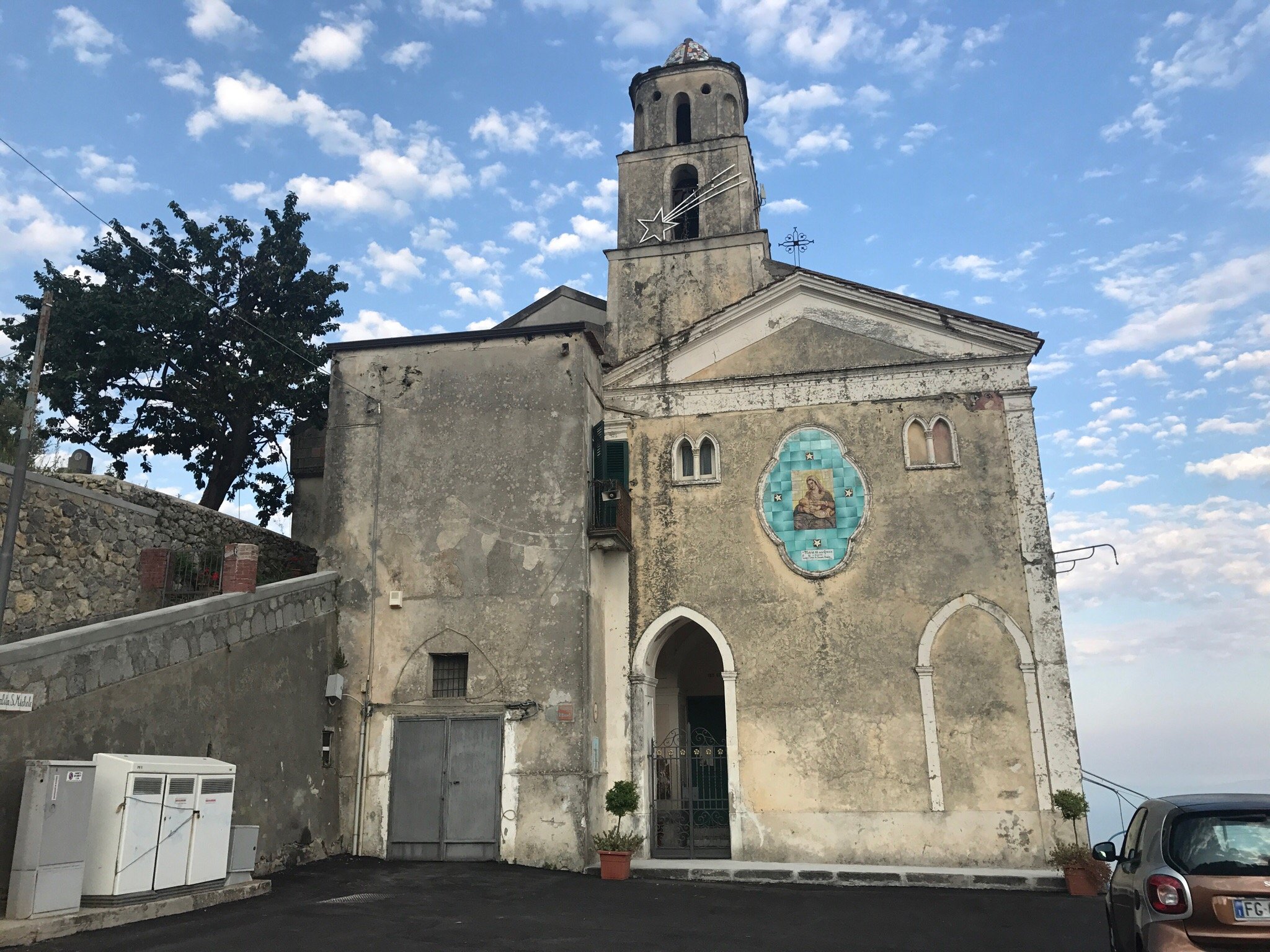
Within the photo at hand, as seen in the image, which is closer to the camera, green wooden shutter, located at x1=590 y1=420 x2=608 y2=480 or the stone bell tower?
green wooden shutter, located at x1=590 y1=420 x2=608 y2=480

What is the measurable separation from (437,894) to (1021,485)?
10518mm

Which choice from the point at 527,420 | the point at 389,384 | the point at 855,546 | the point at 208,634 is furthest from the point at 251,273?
the point at 855,546

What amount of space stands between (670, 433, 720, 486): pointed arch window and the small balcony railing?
124 centimetres

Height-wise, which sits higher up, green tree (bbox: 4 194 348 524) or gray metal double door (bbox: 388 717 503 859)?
green tree (bbox: 4 194 348 524)

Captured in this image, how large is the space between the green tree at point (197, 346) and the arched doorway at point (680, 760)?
31.1 ft

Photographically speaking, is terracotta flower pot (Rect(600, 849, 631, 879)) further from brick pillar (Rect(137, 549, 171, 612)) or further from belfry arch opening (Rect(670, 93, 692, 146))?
belfry arch opening (Rect(670, 93, 692, 146))

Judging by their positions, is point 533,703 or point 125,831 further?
point 533,703

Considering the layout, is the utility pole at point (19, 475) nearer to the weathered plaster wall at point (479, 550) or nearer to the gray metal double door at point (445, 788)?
the weathered plaster wall at point (479, 550)

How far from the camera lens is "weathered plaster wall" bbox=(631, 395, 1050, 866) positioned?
13773 mm

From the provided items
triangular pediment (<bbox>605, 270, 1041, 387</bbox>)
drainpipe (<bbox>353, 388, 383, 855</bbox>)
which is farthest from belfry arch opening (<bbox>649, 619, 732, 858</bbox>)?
triangular pediment (<bbox>605, 270, 1041, 387</bbox>)

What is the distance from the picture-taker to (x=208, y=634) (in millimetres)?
10992

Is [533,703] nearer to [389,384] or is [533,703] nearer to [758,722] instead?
[758,722]

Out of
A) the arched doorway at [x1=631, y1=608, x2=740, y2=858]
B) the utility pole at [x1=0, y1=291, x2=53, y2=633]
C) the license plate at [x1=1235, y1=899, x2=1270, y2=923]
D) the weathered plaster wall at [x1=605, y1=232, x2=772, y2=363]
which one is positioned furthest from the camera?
the weathered plaster wall at [x1=605, y1=232, x2=772, y2=363]

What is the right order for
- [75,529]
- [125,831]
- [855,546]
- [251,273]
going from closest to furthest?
[125,831] → [75,529] → [855,546] → [251,273]
